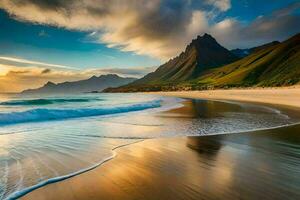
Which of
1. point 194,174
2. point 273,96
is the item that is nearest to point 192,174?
point 194,174

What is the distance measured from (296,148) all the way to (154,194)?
658cm

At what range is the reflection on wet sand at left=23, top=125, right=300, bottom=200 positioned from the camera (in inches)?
212

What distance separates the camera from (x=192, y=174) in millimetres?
6688

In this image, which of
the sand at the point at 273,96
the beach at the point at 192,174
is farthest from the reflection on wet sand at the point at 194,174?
the sand at the point at 273,96

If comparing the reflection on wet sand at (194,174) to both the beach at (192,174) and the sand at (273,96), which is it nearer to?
the beach at (192,174)

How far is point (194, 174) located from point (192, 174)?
5cm

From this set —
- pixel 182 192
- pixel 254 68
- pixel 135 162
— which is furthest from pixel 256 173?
pixel 254 68

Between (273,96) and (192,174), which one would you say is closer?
(192,174)

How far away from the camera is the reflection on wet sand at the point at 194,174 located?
17.7 ft

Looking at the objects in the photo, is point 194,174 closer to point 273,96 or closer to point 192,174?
point 192,174

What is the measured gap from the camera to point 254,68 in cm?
15912

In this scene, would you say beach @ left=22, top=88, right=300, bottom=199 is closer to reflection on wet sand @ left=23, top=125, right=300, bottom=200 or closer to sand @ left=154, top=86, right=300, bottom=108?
reflection on wet sand @ left=23, top=125, right=300, bottom=200

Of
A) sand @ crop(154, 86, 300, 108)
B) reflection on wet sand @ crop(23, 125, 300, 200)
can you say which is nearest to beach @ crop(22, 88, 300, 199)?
reflection on wet sand @ crop(23, 125, 300, 200)

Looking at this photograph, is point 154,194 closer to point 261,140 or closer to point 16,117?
point 261,140
